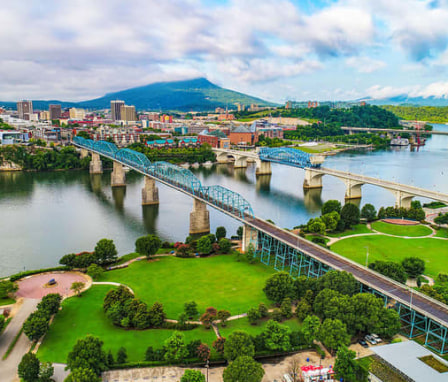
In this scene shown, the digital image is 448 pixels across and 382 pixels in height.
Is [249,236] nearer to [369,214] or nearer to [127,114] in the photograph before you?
[369,214]

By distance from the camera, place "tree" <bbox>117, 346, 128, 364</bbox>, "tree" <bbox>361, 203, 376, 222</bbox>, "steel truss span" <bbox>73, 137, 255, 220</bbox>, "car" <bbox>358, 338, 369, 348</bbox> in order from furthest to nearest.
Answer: "tree" <bbox>361, 203, 376, 222</bbox>
"steel truss span" <bbox>73, 137, 255, 220</bbox>
"car" <bbox>358, 338, 369, 348</bbox>
"tree" <bbox>117, 346, 128, 364</bbox>

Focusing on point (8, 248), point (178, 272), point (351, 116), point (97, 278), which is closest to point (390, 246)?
point (178, 272)

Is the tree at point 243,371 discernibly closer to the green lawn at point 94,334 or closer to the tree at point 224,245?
the green lawn at point 94,334

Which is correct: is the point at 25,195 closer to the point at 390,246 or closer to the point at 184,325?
the point at 184,325

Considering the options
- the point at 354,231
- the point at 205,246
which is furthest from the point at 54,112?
the point at 354,231

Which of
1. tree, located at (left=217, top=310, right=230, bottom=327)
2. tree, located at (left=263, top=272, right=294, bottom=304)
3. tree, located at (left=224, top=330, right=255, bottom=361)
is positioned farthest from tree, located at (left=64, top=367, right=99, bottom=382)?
tree, located at (left=263, top=272, right=294, bottom=304)

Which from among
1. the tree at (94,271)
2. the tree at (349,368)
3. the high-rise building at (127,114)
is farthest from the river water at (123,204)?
the high-rise building at (127,114)

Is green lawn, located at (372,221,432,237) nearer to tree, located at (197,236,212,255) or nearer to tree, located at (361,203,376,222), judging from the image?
tree, located at (361,203,376,222)
